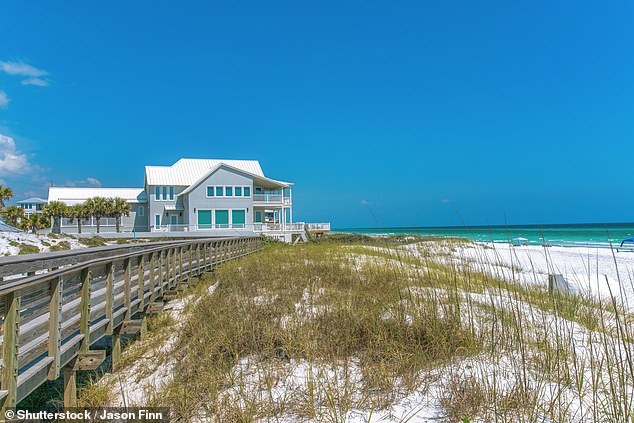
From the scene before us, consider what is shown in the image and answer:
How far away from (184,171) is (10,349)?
3941 cm

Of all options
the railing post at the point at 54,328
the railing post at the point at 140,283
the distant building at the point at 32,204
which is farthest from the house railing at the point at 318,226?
the distant building at the point at 32,204

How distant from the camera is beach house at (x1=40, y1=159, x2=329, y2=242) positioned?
34.3 metres

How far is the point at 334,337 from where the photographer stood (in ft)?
15.7

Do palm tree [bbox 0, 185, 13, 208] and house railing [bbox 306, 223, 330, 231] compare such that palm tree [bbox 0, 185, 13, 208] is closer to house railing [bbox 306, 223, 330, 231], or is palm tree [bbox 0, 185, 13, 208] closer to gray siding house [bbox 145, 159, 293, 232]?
gray siding house [bbox 145, 159, 293, 232]

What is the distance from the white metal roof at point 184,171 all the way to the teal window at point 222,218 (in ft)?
14.7

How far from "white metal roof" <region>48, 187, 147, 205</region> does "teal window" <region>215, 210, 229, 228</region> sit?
12.0m

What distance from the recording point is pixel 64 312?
4105 mm

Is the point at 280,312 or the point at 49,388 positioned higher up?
the point at 280,312

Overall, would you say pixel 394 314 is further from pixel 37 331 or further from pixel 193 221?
pixel 193 221

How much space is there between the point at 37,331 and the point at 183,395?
1470mm

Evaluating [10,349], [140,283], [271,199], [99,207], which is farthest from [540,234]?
[99,207]

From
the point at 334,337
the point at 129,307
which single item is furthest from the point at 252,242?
the point at 334,337

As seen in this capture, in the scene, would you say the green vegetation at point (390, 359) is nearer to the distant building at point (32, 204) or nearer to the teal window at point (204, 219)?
the teal window at point (204, 219)

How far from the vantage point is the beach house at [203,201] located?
34312mm
